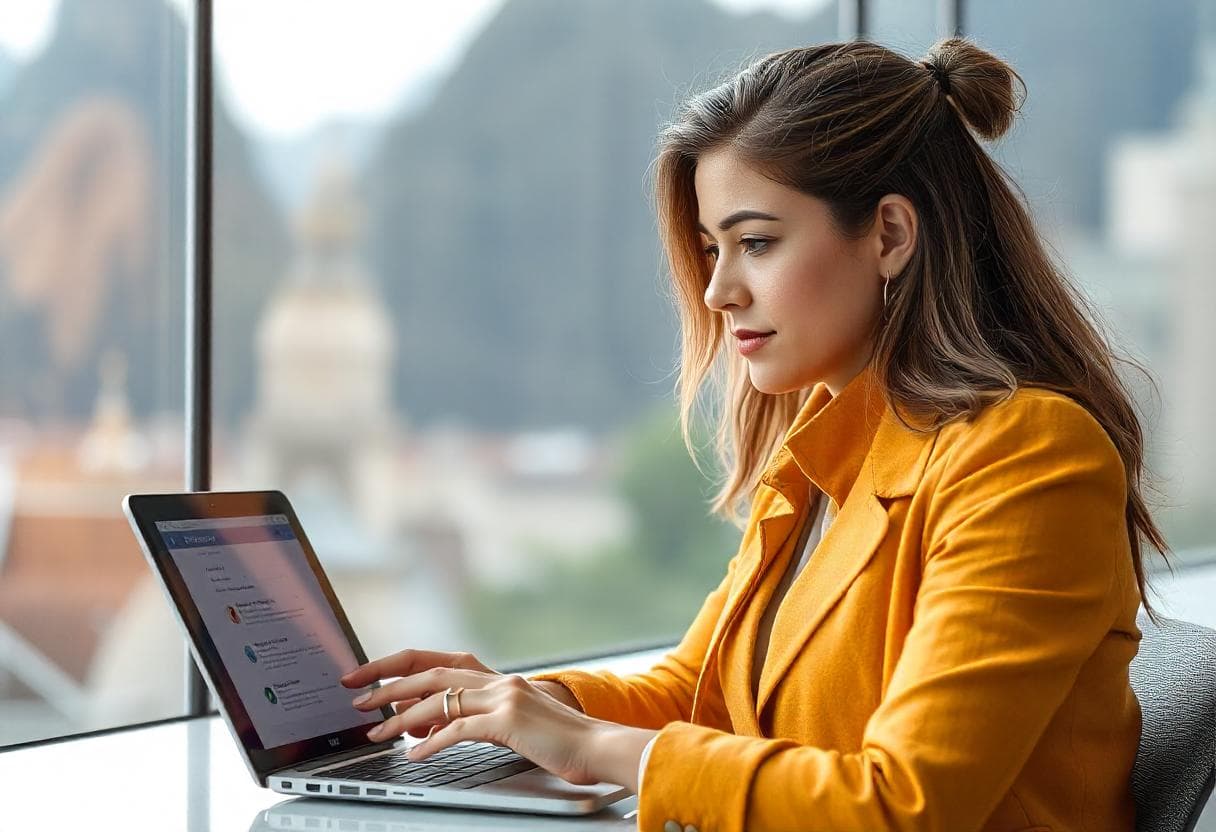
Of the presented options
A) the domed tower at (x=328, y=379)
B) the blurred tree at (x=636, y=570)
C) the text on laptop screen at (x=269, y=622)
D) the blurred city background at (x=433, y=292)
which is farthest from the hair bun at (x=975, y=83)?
the blurred tree at (x=636, y=570)

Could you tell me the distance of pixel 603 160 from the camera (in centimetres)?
1964

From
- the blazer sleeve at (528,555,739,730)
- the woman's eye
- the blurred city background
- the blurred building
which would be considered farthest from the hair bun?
the blurred building

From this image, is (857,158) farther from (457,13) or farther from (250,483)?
(457,13)

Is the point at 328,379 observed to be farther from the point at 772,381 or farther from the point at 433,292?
the point at 772,381

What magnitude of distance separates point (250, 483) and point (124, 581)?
8.48 feet

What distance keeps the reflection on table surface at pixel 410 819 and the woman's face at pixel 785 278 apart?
451 millimetres

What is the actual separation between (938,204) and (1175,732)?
530mm

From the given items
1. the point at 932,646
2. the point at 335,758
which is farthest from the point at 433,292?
the point at 932,646

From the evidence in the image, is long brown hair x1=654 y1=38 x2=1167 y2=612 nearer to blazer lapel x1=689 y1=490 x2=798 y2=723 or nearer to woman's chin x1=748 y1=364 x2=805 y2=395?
woman's chin x1=748 y1=364 x2=805 y2=395

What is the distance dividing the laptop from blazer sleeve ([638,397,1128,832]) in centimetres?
14

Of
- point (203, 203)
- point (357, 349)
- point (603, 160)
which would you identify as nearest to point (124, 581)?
point (357, 349)

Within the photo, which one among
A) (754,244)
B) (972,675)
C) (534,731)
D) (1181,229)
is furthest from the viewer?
(1181,229)

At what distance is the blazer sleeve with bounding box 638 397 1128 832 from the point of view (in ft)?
3.28

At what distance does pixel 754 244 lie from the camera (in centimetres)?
132
